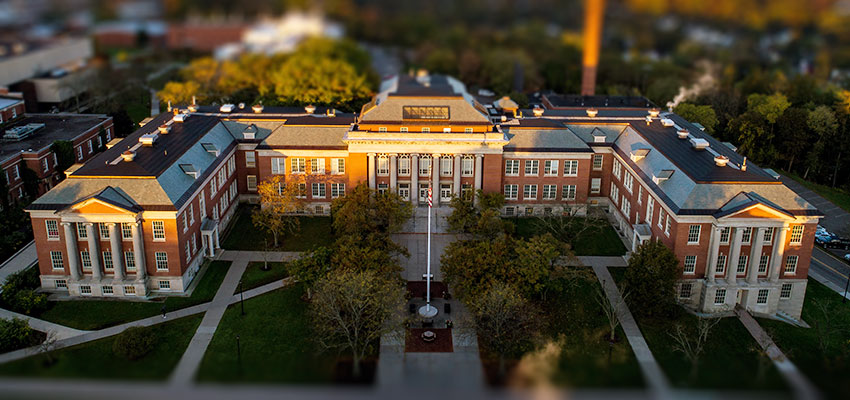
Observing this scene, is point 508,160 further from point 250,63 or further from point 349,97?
point 250,63

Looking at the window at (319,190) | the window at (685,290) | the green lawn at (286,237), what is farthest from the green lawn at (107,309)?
the window at (685,290)

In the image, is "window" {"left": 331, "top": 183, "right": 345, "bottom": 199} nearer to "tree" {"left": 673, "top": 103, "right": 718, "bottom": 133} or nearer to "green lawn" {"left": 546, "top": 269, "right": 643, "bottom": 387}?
"green lawn" {"left": 546, "top": 269, "right": 643, "bottom": 387}

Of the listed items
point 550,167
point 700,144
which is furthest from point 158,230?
point 700,144

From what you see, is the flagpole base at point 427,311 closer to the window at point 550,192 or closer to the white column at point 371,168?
the white column at point 371,168

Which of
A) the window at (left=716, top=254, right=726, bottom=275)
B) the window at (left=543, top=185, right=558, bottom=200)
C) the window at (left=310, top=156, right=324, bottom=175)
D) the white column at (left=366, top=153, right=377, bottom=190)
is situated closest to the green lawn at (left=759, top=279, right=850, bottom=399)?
the window at (left=716, top=254, right=726, bottom=275)

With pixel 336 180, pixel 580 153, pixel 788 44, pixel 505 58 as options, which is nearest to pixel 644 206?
pixel 580 153

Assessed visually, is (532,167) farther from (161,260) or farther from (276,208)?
(161,260)
